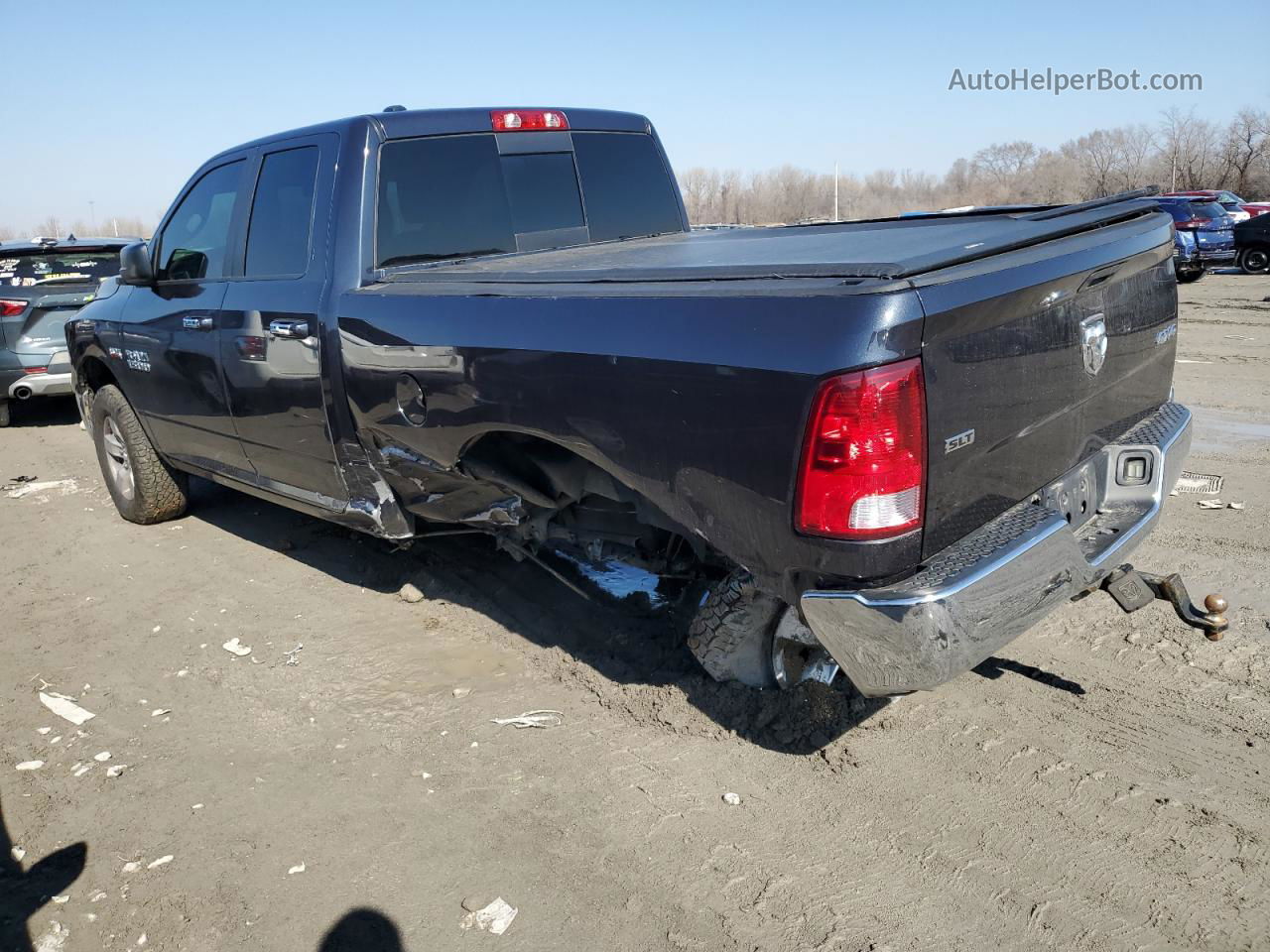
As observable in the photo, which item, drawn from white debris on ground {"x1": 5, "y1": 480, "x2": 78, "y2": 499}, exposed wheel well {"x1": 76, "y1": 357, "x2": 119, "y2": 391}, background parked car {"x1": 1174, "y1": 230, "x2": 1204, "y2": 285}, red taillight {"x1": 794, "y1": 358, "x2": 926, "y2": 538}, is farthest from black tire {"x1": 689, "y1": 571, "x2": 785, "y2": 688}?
background parked car {"x1": 1174, "y1": 230, "x2": 1204, "y2": 285}

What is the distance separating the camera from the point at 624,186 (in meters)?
5.11

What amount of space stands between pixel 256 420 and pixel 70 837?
198 cm

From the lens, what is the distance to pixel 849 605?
2568 millimetres

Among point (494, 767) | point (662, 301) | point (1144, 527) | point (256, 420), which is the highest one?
point (662, 301)

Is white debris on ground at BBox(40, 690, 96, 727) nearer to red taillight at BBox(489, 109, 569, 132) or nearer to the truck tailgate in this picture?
red taillight at BBox(489, 109, 569, 132)

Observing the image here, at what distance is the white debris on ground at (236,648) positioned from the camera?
4473mm

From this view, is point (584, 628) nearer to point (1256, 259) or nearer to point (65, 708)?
point (65, 708)

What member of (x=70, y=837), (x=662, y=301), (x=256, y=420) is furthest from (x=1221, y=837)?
(x=256, y=420)

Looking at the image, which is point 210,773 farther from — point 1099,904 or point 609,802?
point 1099,904

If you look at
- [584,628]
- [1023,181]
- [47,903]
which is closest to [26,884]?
[47,903]

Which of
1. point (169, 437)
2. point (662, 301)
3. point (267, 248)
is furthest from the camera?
point (169, 437)

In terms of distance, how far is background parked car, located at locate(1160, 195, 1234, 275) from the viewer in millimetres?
20312

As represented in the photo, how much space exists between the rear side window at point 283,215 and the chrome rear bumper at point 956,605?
2.79 metres

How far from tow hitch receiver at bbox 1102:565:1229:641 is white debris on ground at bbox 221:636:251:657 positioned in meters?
3.44
